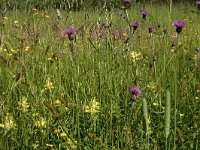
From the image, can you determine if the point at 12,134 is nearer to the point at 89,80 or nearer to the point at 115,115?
the point at 115,115

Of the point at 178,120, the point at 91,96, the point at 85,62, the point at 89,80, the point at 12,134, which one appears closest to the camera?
the point at 12,134

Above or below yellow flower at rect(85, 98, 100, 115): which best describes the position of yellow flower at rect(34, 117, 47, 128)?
below

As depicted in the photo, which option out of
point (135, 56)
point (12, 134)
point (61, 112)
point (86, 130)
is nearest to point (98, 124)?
point (86, 130)

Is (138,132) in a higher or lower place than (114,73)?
lower

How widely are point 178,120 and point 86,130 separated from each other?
0.46 metres

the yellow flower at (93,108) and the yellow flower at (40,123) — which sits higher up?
the yellow flower at (93,108)

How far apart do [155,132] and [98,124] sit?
261mm

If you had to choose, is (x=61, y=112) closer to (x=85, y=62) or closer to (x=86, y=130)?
(x=86, y=130)

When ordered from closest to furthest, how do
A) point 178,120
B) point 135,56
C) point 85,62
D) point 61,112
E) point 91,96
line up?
1. point 61,112
2. point 178,120
3. point 91,96
4. point 135,56
5. point 85,62

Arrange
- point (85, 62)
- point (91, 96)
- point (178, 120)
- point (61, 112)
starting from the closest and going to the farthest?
point (61, 112) → point (178, 120) → point (91, 96) → point (85, 62)

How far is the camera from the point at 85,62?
7.86 ft

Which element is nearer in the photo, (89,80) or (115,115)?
(115,115)

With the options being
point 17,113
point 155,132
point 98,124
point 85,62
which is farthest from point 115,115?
point 85,62

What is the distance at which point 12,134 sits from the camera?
145 cm
